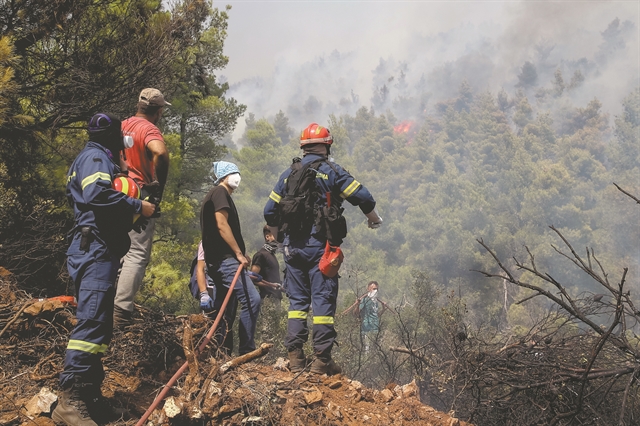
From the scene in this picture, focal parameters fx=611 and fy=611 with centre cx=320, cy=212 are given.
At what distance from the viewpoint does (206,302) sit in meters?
5.34

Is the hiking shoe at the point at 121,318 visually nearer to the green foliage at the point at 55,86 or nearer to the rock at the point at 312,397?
the rock at the point at 312,397

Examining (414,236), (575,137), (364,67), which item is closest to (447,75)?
(364,67)

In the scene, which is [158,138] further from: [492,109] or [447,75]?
[447,75]

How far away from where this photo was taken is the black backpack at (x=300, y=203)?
15.4 feet

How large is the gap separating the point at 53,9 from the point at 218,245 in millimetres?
3334

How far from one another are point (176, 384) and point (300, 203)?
5.20ft

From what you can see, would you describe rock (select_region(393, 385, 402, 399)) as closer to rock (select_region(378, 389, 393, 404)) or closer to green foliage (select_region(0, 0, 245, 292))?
rock (select_region(378, 389, 393, 404))

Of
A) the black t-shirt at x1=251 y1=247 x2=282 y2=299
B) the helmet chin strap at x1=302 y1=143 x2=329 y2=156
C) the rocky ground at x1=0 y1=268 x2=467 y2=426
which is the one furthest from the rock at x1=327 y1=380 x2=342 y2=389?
the black t-shirt at x1=251 y1=247 x2=282 y2=299

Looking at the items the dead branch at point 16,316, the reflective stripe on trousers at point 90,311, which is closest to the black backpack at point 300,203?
the reflective stripe on trousers at point 90,311

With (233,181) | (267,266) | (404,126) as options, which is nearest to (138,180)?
(233,181)

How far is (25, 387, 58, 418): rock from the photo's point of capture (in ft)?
10.9

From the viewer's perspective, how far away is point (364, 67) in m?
174

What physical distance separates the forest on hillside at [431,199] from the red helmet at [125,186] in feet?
6.64

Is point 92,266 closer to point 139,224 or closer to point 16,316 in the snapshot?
point 139,224
